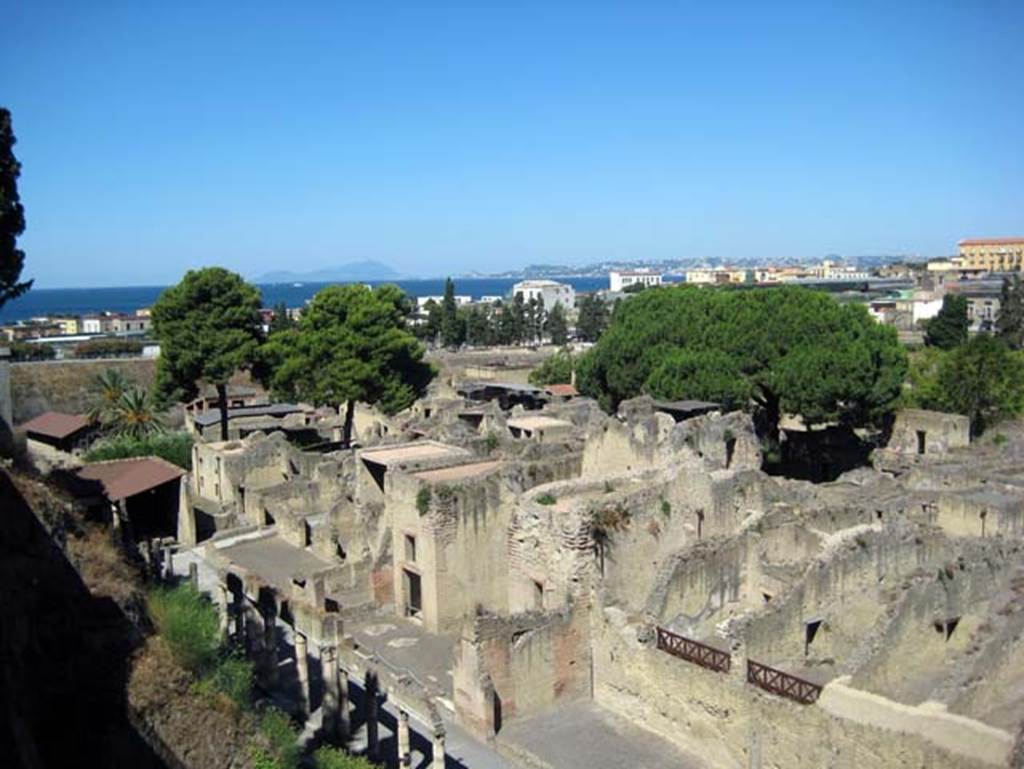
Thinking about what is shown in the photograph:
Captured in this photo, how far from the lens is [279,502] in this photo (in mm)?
31281

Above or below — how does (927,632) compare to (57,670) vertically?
below

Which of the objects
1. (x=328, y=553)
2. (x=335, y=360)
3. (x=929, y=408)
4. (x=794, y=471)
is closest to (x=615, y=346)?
(x=794, y=471)

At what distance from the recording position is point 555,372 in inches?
2463

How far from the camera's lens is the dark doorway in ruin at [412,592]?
2227cm

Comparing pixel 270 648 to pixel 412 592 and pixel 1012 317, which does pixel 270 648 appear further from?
pixel 1012 317

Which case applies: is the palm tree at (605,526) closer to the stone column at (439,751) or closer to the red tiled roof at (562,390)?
the stone column at (439,751)

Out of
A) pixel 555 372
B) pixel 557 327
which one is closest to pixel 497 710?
pixel 555 372

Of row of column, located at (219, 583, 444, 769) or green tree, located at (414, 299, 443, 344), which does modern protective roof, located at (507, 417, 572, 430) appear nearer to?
row of column, located at (219, 583, 444, 769)

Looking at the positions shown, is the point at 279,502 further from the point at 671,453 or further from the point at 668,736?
the point at 668,736

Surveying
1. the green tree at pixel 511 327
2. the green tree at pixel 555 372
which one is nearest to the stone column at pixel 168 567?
the green tree at pixel 555 372

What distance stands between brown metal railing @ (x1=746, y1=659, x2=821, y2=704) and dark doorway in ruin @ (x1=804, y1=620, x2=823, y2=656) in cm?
309

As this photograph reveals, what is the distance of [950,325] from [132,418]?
204 feet

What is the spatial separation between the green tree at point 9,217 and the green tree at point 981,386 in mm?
41412

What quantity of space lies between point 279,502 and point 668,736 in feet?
62.6
